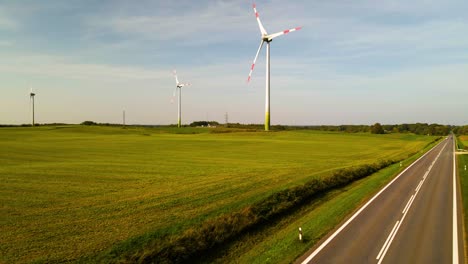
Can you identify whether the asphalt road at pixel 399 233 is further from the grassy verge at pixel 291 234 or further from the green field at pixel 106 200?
the green field at pixel 106 200

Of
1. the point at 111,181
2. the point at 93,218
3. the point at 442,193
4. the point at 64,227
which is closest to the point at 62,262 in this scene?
the point at 64,227

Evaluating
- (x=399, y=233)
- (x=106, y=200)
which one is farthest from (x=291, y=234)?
(x=106, y=200)

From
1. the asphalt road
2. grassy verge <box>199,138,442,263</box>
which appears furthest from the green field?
the asphalt road

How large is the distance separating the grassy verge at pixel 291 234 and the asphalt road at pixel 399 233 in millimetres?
691

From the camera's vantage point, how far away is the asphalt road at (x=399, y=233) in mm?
15422

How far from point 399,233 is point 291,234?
588 centimetres

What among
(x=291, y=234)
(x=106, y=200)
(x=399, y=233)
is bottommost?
(x=291, y=234)

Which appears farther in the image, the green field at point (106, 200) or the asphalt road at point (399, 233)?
the green field at point (106, 200)

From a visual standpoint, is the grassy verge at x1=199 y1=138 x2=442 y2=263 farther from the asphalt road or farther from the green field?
the green field

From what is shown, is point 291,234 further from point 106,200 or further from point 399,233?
point 106,200

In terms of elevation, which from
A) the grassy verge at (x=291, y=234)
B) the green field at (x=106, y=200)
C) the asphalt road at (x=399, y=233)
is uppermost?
the green field at (x=106, y=200)

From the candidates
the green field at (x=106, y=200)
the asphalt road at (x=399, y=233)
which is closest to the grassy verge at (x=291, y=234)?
the asphalt road at (x=399, y=233)

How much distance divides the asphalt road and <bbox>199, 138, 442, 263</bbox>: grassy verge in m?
0.69

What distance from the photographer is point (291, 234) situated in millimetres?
18906
